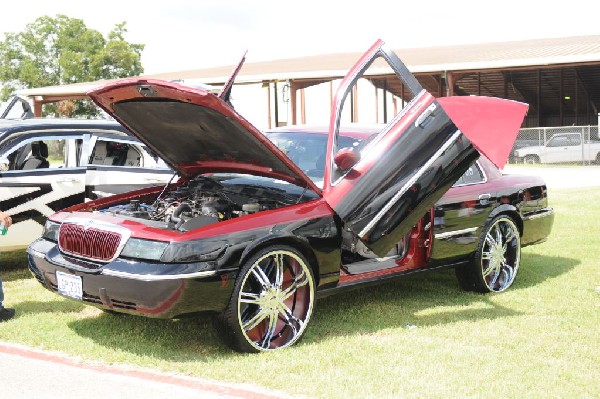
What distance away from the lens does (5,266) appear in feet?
28.2

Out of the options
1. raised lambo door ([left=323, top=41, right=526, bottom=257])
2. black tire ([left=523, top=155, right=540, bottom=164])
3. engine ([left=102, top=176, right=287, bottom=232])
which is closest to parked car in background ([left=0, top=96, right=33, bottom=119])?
engine ([left=102, top=176, right=287, bottom=232])

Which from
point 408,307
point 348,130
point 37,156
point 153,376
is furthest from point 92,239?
point 37,156

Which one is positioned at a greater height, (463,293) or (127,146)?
(127,146)

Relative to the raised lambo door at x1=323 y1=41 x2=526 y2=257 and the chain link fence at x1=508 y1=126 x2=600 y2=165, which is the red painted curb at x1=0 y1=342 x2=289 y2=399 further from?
the chain link fence at x1=508 y1=126 x2=600 y2=165

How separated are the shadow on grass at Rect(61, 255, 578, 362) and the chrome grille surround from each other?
2.20 ft

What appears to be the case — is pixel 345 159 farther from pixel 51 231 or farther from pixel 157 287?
pixel 51 231

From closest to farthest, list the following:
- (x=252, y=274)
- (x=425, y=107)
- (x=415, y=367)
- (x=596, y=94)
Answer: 1. (x=415, y=367)
2. (x=252, y=274)
3. (x=425, y=107)
4. (x=596, y=94)

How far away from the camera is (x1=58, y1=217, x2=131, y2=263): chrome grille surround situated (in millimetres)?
4945

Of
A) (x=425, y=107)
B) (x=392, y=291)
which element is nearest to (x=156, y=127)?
(x=425, y=107)

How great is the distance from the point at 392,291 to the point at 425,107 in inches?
91.0

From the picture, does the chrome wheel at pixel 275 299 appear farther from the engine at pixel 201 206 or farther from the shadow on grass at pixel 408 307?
the engine at pixel 201 206

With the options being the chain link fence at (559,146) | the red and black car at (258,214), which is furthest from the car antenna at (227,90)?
the chain link fence at (559,146)

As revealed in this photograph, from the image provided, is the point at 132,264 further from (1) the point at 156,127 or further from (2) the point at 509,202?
(2) the point at 509,202

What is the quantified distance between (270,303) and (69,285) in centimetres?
140
